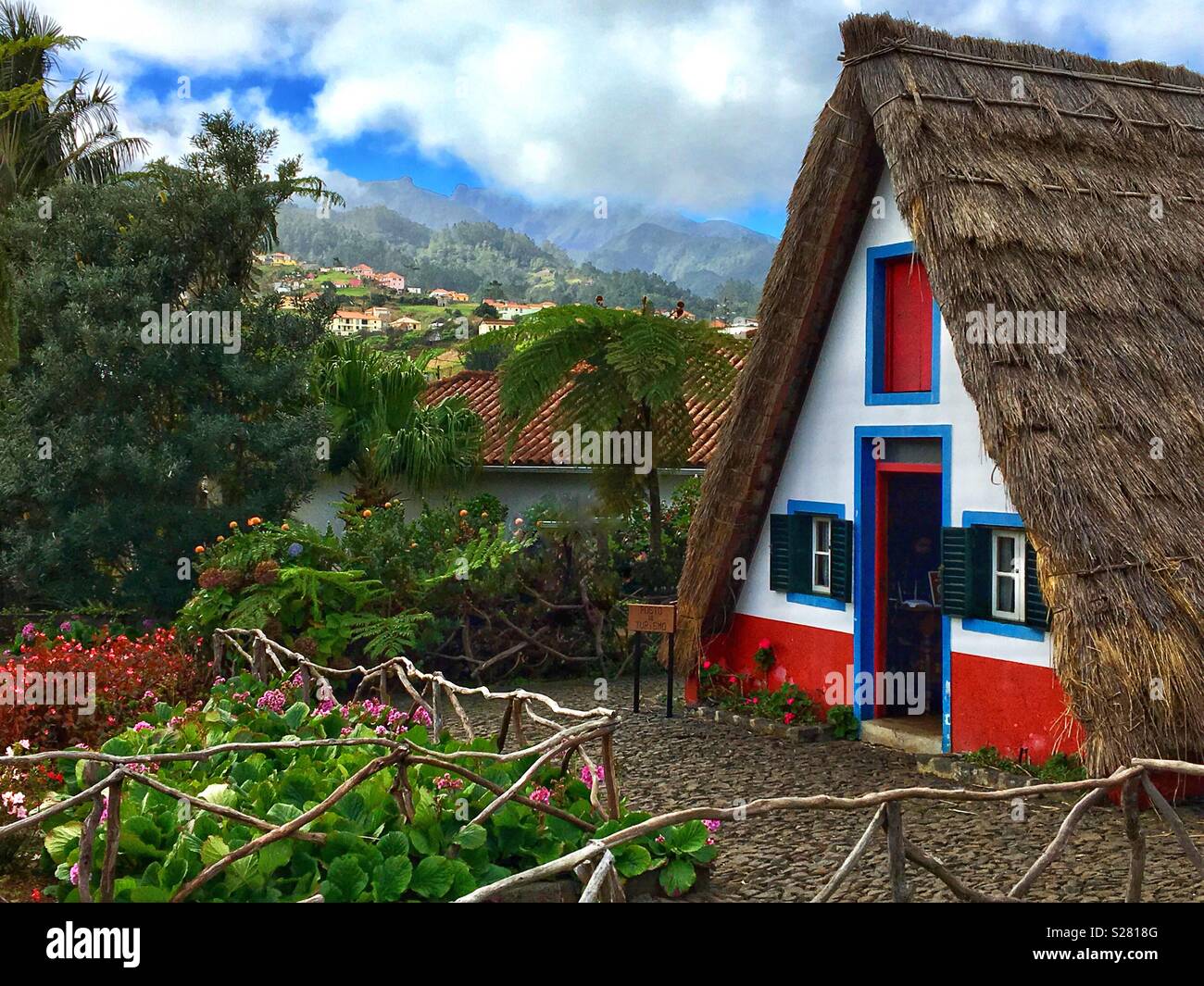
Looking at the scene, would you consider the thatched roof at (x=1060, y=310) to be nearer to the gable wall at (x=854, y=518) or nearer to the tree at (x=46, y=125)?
the gable wall at (x=854, y=518)

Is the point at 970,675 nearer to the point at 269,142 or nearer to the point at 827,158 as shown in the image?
the point at 827,158

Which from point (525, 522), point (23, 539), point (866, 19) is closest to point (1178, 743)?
point (866, 19)

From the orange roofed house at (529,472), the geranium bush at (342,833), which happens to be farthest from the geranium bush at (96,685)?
the orange roofed house at (529,472)

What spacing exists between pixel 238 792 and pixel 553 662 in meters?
9.12

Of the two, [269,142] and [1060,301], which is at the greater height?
[269,142]

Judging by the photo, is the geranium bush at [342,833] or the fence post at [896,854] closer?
the fence post at [896,854]

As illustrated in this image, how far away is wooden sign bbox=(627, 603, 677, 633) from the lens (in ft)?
41.8

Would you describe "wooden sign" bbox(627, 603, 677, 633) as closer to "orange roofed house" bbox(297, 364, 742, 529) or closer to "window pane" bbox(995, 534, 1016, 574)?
"window pane" bbox(995, 534, 1016, 574)

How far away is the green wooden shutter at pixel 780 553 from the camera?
12.6m

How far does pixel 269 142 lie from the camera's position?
53.8 ft

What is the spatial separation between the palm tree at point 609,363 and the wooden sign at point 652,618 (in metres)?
3.27

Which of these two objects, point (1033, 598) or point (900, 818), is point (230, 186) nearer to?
point (1033, 598)

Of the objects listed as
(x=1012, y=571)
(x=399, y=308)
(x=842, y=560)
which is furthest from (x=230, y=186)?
(x=399, y=308)

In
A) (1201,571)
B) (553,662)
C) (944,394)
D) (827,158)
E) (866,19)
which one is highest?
(866,19)
